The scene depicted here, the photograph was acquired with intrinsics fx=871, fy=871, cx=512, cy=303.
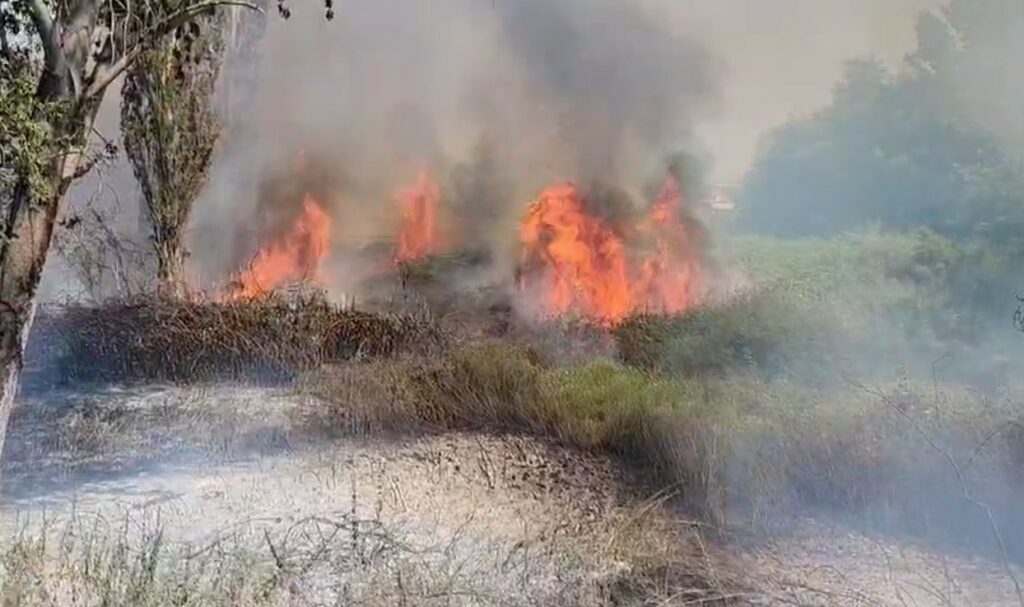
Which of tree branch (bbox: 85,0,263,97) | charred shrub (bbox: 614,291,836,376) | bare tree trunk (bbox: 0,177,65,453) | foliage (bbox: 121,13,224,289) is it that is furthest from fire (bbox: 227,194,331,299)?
bare tree trunk (bbox: 0,177,65,453)

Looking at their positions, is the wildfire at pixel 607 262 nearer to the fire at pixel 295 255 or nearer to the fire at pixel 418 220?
the fire at pixel 418 220

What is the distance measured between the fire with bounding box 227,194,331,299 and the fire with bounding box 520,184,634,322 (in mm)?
2442

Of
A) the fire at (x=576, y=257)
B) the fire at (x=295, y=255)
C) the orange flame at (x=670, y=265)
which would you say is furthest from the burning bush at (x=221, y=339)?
the orange flame at (x=670, y=265)

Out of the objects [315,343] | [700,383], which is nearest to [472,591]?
[700,383]

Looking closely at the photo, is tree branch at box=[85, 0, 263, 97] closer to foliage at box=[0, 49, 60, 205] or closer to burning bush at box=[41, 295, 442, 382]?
Answer: foliage at box=[0, 49, 60, 205]

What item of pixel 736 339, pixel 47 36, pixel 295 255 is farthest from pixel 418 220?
pixel 47 36

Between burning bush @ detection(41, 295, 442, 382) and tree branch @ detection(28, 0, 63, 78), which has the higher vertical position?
tree branch @ detection(28, 0, 63, 78)

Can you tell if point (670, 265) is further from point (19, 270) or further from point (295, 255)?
point (19, 270)

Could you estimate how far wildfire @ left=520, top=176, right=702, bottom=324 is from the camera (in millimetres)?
8477

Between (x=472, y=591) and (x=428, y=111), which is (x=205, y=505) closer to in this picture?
(x=472, y=591)

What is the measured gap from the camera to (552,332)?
7926 mm

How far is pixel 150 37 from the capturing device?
13.4 ft

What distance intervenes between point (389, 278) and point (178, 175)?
2327 mm

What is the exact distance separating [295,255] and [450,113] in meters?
2.68
